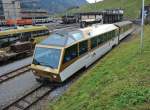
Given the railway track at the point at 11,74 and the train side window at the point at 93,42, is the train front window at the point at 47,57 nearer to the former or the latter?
the railway track at the point at 11,74

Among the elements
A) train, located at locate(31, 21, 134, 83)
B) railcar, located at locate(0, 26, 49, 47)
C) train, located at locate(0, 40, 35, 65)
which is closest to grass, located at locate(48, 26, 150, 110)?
train, located at locate(31, 21, 134, 83)

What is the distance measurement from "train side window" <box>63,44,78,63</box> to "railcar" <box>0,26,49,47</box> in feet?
41.4

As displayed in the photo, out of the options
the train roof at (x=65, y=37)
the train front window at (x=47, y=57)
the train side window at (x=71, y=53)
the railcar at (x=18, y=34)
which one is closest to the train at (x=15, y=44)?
the railcar at (x=18, y=34)

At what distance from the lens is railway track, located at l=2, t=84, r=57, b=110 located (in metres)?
11.7

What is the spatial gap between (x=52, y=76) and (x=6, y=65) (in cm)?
854

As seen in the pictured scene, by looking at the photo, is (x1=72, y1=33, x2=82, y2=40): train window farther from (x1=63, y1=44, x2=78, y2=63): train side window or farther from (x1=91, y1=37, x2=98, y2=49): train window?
(x1=91, y1=37, x2=98, y2=49): train window

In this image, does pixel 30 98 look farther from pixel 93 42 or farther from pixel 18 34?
pixel 18 34

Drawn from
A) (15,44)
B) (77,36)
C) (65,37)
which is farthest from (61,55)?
(15,44)

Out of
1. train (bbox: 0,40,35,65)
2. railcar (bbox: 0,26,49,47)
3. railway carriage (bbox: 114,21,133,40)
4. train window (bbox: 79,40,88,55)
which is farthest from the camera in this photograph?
railway carriage (bbox: 114,21,133,40)

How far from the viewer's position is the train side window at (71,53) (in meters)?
14.2

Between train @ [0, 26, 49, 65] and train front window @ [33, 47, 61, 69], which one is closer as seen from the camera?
train front window @ [33, 47, 61, 69]

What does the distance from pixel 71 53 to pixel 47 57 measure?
155 cm

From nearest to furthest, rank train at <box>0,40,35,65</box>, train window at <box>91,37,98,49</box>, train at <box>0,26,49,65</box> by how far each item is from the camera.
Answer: train window at <box>91,37,98,49</box>
train at <box>0,40,35,65</box>
train at <box>0,26,49,65</box>

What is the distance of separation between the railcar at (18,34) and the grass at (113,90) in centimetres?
1419
